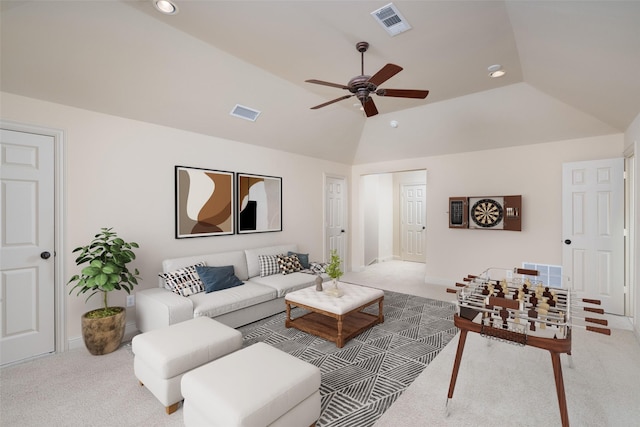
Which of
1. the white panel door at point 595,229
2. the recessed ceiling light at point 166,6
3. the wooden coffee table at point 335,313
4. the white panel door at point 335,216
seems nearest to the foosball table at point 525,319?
the wooden coffee table at point 335,313

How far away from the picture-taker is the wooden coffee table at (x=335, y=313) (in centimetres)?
308

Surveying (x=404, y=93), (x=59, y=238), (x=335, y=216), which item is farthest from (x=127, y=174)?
(x=335, y=216)

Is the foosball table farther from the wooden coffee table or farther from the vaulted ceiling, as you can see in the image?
the vaulted ceiling

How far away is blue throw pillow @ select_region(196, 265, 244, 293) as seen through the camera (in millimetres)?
3507

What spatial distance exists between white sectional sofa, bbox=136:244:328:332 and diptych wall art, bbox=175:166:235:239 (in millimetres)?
404

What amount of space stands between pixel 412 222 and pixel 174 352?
22.8 feet

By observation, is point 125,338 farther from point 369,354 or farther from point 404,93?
point 404,93

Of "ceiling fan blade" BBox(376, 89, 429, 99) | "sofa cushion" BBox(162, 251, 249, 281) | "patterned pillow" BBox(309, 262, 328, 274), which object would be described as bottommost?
"patterned pillow" BBox(309, 262, 328, 274)

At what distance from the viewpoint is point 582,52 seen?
94.6 inches

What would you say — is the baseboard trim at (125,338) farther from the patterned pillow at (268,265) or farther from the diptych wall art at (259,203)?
the diptych wall art at (259,203)

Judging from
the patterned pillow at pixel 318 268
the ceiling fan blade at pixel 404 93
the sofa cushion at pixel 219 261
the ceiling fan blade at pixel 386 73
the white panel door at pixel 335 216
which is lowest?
the patterned pillow at pixel 318 268

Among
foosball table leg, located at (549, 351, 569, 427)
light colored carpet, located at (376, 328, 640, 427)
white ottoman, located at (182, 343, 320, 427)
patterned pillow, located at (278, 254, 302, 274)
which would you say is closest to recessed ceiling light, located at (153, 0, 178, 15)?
white ottoman, located at (182, 343, 320, 427)

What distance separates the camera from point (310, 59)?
3098 mm

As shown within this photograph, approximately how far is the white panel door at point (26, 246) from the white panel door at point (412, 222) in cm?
731
